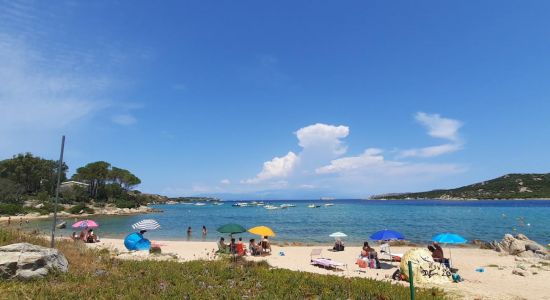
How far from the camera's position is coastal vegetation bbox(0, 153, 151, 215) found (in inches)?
3046

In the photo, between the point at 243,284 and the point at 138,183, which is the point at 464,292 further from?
the point at 138,183

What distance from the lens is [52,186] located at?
323 ft

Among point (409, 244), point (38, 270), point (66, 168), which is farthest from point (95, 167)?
point (38, 270)

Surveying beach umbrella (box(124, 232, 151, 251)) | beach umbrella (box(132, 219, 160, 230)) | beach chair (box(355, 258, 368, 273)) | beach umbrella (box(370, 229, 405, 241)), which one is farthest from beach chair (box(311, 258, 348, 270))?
beach umbrella (box(132, 219, 160, 230))

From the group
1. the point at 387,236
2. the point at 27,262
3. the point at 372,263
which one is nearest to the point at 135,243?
the point at 27,262

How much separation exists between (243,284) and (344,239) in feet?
90.8

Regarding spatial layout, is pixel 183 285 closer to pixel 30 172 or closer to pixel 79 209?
pixel 79 209

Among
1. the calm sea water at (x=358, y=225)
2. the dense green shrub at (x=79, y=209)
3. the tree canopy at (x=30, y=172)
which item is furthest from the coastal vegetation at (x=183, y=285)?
the tree canopy at (x=30, y=172)

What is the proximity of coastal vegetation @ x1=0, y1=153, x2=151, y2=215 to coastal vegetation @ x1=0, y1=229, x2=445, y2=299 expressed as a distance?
74407 millimetres

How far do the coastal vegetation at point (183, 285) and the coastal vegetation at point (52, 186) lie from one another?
7441 cm

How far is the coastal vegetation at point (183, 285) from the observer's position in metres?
8.91

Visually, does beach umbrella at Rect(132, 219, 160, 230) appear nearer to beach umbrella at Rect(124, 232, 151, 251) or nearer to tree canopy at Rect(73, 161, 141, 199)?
beach umbrella at Rect(124, 232, 151, 251)

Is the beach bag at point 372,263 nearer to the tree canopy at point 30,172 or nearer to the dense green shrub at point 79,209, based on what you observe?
the dense green shrub at point 79,209

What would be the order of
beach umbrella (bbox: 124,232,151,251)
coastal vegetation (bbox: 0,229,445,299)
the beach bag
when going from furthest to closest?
beach umbrella (bbox: 124,232,151,251)
the beach bag
coastal vegetation (bbox: 0,229,445,299)
